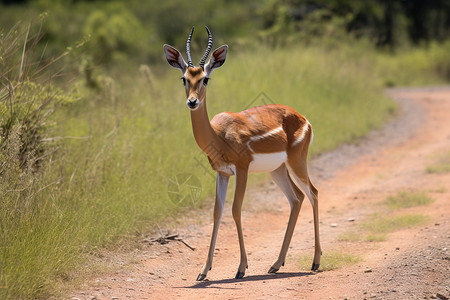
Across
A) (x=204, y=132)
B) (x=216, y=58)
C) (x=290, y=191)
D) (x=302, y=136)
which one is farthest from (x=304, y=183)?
(x=216, y=58)

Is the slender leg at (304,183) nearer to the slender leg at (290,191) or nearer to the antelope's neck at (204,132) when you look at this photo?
the slender leg at (290,191)

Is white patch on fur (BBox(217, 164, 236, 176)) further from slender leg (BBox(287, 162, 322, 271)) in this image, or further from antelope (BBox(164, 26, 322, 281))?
slender leg (BBox(287, 162, 322, 271))

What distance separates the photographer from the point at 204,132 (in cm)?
605

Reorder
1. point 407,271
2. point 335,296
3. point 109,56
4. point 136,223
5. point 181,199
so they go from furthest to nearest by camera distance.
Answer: point 109,56
point 181,199
point 136,223
point 407,271
point 335,296

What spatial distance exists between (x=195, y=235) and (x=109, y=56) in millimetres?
19249

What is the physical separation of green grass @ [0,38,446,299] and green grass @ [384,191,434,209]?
100 inches

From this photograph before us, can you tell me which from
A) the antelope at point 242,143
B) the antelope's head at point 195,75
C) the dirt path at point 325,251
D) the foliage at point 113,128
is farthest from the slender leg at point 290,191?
the foliage at point 113,128

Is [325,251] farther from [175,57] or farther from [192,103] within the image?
[175,57]

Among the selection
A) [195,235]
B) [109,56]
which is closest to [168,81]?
[195,235]

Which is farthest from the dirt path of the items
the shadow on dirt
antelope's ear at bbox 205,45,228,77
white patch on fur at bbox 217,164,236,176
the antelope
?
antelope's ear at bbox 205,45,228,77

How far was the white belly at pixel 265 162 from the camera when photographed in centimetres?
629

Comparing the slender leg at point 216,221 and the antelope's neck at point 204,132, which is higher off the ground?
the antelope's neck at point 204,132

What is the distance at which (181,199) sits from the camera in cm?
859

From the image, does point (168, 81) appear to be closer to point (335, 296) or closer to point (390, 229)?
point (390, 229)
